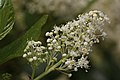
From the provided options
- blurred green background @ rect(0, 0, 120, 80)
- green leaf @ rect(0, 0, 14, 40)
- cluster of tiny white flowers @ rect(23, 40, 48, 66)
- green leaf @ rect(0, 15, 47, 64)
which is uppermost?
blurred green background @ rect(0, 0, 120, 80)

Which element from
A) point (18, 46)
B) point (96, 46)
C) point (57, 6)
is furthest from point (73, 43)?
point (96, 46)

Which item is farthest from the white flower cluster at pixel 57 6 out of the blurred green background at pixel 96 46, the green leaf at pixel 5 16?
the green leaf at pixel 5 16

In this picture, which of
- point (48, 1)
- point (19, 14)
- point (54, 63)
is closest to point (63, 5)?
point (48, 1)

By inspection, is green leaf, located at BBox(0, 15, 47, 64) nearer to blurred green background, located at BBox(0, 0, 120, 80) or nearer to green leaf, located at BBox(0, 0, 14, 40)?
green leaf, located at BBox(0, 0, 14, 40)

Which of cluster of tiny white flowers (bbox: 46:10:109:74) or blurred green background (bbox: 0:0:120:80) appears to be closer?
cluster of tiny white flowers (bbox: 46:10:109:74)

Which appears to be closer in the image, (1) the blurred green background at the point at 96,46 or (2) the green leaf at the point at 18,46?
(2) the green leaf at the point at 18,46

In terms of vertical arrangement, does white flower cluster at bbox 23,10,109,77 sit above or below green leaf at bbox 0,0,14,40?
below

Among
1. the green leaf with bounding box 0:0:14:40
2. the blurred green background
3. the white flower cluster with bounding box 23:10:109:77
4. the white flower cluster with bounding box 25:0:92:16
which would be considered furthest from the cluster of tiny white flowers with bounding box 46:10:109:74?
the white flower cluster with bounding box 25:0:92:16

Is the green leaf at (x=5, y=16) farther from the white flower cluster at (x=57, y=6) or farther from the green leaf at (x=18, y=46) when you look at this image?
the white flower cluster at (x=57, y=6)

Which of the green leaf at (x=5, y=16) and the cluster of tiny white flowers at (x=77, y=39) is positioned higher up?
the green leaf at (x=5, y=16)

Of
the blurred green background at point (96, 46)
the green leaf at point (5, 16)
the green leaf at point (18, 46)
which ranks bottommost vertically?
the green leaf at point (18, 46)
